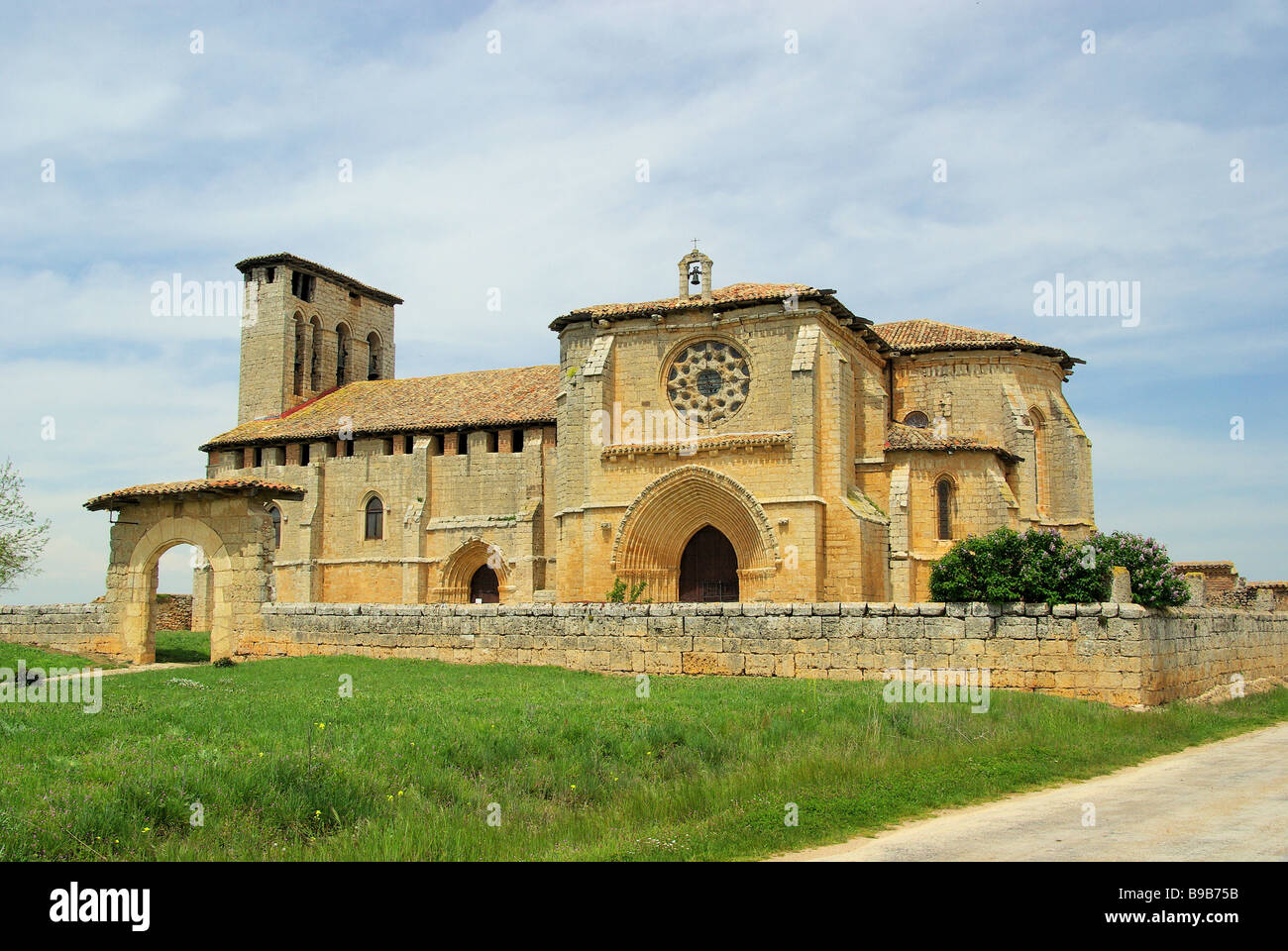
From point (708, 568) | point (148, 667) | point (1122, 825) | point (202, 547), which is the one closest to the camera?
point (1122, 825)

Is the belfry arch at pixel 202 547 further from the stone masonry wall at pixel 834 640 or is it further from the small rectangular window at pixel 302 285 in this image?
the small rectangular window at pixel 302 285

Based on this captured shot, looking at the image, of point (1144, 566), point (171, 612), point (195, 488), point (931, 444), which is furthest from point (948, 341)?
point (171, 612)

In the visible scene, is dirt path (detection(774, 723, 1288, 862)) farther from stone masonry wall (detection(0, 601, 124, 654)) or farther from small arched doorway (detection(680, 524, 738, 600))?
stone masonry wall (detection(0, 601, 124, 654))

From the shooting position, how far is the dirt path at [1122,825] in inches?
304

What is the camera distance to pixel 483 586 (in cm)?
3575

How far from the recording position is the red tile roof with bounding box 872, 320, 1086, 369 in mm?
30672

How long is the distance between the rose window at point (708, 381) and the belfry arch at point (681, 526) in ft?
5.62

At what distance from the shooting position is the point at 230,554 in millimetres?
21172

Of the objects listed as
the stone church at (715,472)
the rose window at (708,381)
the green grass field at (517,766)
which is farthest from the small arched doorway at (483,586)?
the green grass field at (517,766)

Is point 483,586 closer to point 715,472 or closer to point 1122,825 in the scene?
point 715,472

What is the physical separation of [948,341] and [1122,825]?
24.0 m
